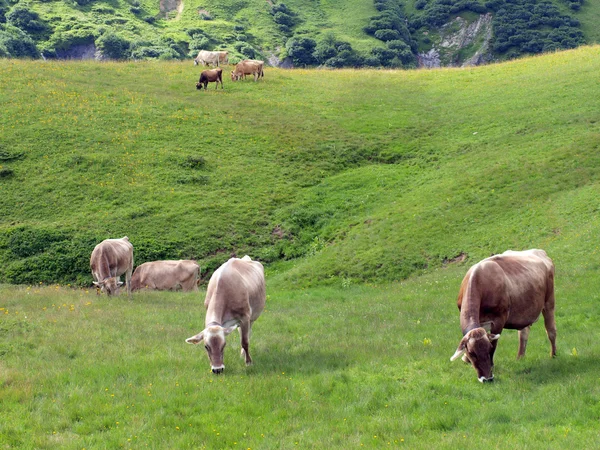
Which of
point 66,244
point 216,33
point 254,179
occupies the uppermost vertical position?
point 216,33

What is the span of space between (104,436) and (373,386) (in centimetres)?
519

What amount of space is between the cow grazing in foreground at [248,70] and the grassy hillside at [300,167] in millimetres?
1610

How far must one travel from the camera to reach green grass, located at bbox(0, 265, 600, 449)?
395 inches

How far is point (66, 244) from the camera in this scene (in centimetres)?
3259

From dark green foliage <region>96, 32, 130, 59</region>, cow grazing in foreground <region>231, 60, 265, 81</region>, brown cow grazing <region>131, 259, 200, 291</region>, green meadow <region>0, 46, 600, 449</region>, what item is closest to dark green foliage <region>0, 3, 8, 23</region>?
dark green foliage <region>96, 32, 130, 59</region>

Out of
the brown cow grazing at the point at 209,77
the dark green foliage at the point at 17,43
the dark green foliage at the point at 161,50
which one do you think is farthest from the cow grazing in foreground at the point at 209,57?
the dark green foliage at the point at 17,43

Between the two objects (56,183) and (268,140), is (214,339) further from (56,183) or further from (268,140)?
(268,140)

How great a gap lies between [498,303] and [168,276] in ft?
64.6

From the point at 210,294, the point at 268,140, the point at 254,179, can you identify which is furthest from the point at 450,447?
the point at 268,140

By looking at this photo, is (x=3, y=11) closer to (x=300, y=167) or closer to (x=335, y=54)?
(x=335, y=54)

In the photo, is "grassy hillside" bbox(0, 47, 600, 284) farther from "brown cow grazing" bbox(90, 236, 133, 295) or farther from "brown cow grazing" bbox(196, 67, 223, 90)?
"brown cow grazing" bbox(90, 236, 133, 295)

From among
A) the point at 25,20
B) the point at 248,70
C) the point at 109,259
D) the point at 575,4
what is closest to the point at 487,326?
the point at 109,259

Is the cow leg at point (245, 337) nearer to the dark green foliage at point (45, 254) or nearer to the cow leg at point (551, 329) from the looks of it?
the cow leg at point (551, 329)

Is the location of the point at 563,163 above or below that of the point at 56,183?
above
